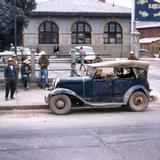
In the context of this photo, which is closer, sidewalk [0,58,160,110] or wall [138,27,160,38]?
sidewalk [0,58,160,110]

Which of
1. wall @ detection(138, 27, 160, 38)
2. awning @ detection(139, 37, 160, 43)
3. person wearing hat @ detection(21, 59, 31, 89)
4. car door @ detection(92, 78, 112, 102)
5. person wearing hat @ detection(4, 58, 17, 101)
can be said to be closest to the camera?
car door @ detection(92, 78, 112, 102)

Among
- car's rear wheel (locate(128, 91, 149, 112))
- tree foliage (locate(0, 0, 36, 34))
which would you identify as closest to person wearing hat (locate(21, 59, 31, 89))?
tree foliage (locate(0, 0, 36, 34))

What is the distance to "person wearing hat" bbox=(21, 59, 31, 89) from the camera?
2205 centimetres

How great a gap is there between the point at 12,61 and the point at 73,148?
9.50 metres

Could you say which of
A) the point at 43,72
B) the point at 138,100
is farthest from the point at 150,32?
the point at 138,100

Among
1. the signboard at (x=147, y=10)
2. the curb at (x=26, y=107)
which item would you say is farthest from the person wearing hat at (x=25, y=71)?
the signboard at (x=147, y=10)

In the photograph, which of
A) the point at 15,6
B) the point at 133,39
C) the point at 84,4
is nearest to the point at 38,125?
the point at 133,39

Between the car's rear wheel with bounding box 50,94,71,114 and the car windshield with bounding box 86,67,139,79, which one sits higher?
the car windshield with bounding box 86,67,139,79

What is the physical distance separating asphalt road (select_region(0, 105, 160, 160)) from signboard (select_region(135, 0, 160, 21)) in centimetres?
1014

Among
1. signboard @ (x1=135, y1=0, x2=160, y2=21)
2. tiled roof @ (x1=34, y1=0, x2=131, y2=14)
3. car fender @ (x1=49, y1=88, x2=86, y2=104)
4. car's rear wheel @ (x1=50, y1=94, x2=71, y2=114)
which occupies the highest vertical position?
tiled roof @ (x1=34, y1=0, x2=131, y2=14)

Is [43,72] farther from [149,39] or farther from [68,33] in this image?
[149,39]

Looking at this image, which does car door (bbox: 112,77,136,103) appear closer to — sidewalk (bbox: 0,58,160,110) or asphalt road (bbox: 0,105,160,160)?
asphalt road (bbox: 0,105,160,160)

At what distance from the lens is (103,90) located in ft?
55.1

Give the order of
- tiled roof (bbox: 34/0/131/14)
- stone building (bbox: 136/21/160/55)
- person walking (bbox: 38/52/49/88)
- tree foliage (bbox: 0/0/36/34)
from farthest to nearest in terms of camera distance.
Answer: stone building (bbox: 136/21/160/55) < tiled roof (bbox: 34/0/131/14) < tree foliage (bbox: 0/0/36/34) < person walking (bbox: 38/52/49/88)
